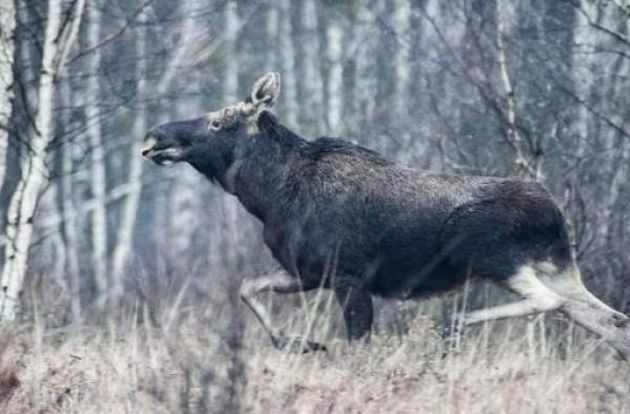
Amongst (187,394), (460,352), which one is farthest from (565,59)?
(187,394)

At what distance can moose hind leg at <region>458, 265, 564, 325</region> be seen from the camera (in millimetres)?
10867

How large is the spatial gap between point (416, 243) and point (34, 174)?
2.92 m

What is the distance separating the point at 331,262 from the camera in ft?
35.5

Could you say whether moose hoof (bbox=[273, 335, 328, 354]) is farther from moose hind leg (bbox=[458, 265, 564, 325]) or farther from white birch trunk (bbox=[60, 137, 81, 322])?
white birch trunk (bbox=[60, 137, 81, 322])

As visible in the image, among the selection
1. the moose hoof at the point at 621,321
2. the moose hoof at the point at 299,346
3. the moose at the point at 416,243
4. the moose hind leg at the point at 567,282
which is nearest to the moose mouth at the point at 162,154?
the moose at the point at 416,243

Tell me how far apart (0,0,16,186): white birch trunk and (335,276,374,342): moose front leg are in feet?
9.23

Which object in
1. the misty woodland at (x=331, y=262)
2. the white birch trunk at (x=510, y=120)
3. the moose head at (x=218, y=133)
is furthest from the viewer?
the white birch trunk at (x=510, y=120)

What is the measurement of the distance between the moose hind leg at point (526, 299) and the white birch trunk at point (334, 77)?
12.5 metres

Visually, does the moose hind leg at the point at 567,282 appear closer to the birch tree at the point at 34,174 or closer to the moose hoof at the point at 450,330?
the moose hoof at the point at 450,330

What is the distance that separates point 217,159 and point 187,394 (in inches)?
162

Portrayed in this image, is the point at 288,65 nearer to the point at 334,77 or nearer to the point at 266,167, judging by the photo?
the point at 334,77

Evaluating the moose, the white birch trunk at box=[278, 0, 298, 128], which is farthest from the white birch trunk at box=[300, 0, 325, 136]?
the moose

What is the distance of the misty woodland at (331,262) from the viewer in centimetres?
845

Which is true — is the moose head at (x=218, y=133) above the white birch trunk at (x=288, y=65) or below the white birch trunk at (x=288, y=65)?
below
